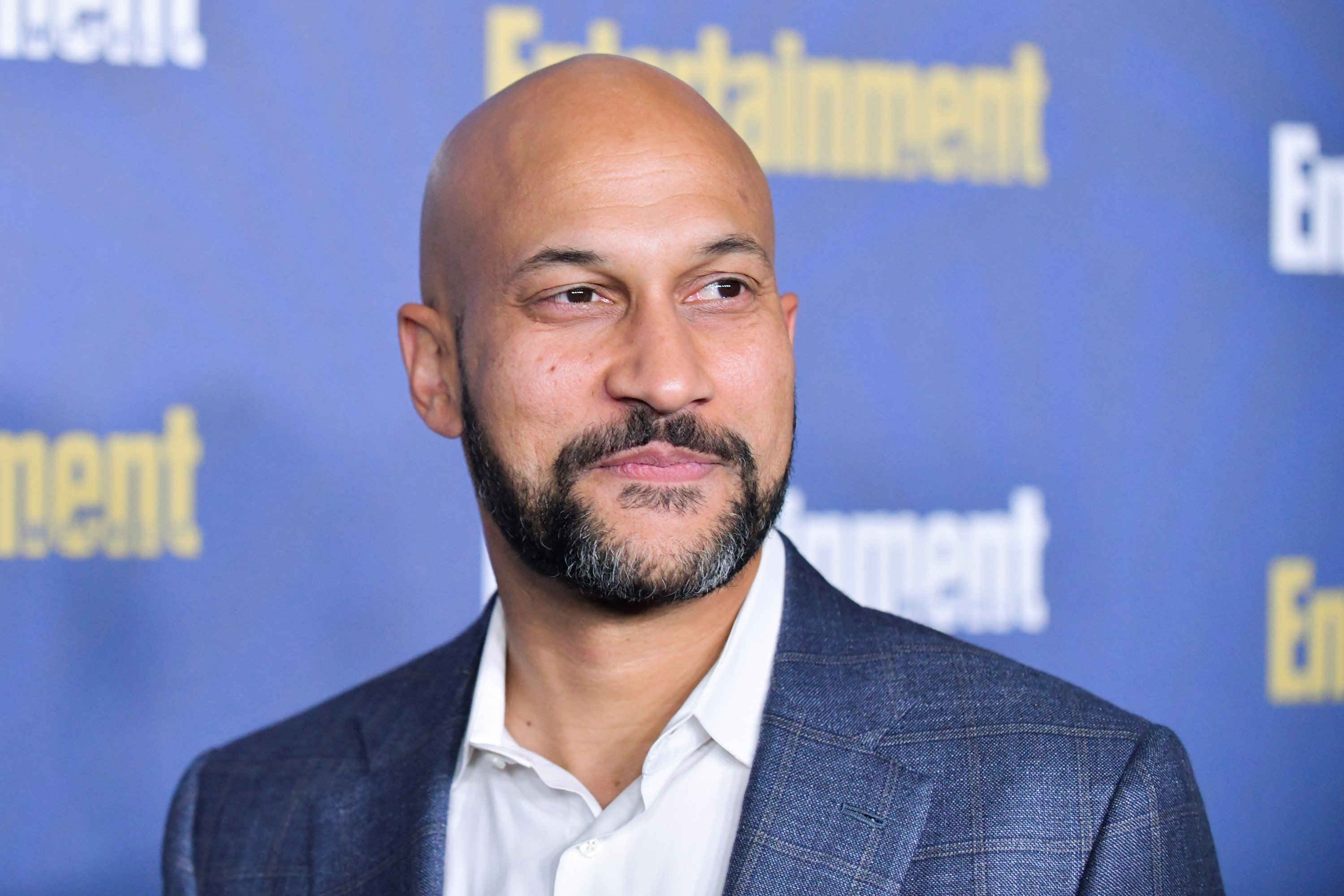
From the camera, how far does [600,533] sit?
4.18ft

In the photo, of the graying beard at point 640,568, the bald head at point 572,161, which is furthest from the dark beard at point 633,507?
the bald head at point 572,161

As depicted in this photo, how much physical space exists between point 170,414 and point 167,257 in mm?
247

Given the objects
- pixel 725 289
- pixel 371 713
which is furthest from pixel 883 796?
pixel 371 713

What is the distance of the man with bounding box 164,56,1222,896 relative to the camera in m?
1.20

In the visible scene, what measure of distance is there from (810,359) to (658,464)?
110 cm

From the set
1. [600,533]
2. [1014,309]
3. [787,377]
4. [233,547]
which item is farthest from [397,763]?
[1014,309]

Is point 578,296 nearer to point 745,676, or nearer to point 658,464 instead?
point 658,464

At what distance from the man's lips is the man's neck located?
0.13 metres

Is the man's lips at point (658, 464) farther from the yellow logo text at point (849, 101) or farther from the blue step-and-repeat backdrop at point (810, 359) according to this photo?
Answer: the yellow logo text at point (849, 101)

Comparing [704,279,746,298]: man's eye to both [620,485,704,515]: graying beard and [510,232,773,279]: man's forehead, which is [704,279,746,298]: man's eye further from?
[620,485,704,515]: graying beard

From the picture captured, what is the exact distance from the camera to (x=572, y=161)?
134 cm

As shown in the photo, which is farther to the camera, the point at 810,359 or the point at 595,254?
the point at 810,359

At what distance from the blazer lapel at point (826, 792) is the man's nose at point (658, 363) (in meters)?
0.28

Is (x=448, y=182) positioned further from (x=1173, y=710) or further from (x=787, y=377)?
(x=1173, y=710)
